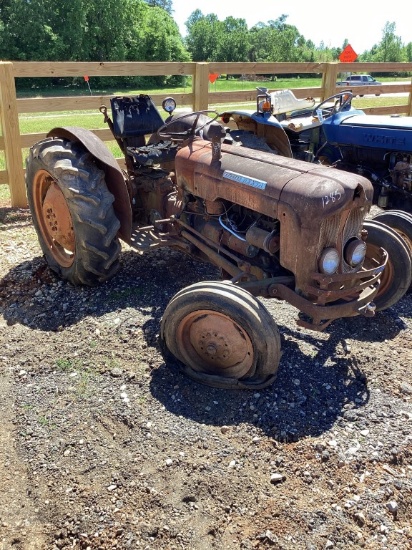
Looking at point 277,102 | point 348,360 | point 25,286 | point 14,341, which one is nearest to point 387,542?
point 348,360

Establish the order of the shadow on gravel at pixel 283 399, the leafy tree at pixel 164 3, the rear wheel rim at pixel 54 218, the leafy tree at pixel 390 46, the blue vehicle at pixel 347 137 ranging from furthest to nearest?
the leafy tree at pixel 164 3 → the leafy tree at pixel 390 46 → the blue vehicle at pixel 347 137 → the rear wheel rim at pixel 54 218 → the shadow on gravel at pixel 283 399

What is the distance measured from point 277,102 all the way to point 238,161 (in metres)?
2.84

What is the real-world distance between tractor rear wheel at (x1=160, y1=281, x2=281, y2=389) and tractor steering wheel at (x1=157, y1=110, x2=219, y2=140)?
1470 mm

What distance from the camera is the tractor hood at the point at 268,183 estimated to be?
308 cm

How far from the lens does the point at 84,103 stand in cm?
724

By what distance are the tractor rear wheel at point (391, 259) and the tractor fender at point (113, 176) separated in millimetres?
1871

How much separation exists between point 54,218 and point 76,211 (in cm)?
57

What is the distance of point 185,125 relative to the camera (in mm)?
4801

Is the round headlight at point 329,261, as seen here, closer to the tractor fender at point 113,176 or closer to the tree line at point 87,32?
the tractor fender at point 113,176

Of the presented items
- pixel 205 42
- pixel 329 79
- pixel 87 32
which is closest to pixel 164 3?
pixel 205 42

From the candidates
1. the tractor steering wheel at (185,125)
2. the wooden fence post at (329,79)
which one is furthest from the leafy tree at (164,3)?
the tractor steering wheel at (185,125)

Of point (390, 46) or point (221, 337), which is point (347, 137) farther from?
point (390, 46)

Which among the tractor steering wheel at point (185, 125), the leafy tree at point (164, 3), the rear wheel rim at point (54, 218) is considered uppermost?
the leafy tree at point (164, 3)

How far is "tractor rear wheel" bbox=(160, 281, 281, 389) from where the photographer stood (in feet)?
9.96
